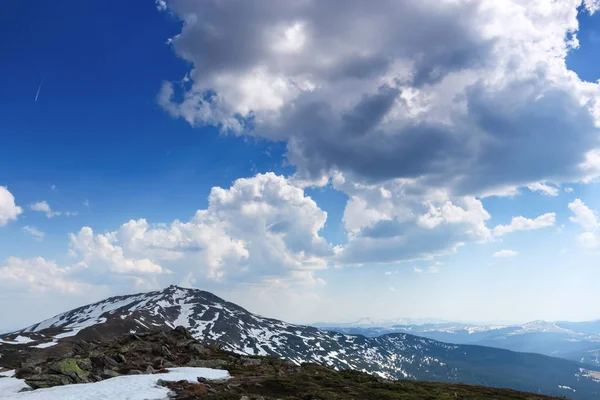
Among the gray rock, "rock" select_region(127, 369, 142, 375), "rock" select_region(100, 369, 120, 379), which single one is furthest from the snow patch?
"rock" select_region(127, 369, 142, 375)

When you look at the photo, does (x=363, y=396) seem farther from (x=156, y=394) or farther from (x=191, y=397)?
(x=156, y=394)

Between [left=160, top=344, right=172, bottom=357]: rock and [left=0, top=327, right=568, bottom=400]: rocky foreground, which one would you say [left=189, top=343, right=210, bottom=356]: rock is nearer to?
[left=0, top=327, right=568, bottom=400]: rocky foreground

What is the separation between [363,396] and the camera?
3656 centimetres

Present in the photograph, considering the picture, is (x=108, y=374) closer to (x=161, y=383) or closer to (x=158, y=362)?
(x=161, y=383)

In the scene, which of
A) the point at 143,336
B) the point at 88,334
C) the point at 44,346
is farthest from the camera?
the point at 88,334

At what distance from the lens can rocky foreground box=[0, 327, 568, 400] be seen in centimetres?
3407

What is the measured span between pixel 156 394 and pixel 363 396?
18.8m

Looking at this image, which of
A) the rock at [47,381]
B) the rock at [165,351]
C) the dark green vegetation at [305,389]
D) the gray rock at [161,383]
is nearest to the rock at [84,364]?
the rock at [47,381]

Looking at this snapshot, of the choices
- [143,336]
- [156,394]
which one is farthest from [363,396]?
[143,336]

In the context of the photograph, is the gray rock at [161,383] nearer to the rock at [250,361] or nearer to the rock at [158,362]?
the rock at [158,362]

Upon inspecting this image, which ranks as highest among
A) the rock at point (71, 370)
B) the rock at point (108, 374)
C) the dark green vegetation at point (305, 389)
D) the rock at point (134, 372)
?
the rock at point (71, 370)

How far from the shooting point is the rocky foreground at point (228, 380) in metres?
34.1

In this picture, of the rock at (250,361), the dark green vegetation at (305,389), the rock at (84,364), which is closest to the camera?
the dark green vegetation at (305,389)

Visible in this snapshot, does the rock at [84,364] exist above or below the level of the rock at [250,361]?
above
